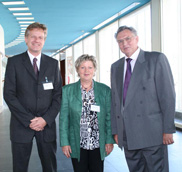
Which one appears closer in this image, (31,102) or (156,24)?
(31,102)

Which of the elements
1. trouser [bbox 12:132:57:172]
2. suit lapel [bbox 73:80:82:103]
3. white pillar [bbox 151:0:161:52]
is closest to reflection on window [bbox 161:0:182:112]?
white pillar [bbox 151:0:161:52]

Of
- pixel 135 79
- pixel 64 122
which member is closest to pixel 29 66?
pixel 64 122

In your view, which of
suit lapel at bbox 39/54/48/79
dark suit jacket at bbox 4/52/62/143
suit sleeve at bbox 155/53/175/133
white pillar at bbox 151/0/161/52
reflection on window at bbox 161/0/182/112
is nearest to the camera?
suit sleeve at bbox 155/53/175/133

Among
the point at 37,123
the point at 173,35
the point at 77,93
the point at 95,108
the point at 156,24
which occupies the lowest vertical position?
Result: the point at 37,123

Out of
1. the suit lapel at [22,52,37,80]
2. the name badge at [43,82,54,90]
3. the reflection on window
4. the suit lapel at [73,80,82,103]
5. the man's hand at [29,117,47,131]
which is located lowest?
the man's hand at [29,117,47,131]

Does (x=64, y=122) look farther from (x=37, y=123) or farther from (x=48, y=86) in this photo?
(x=48, y=86)

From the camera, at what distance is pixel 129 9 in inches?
352

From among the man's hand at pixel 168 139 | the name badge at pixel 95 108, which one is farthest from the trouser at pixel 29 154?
the man's hand at pixel 168 139

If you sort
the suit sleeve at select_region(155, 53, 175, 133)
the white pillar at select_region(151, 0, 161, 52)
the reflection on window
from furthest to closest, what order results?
the white pillar at select_region(151, 0, 161, 52)
the reflection on window
the suit sleeve at select_region(155, 53, 175, 133)

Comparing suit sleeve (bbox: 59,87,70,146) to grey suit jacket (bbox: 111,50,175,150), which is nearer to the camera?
grey suit jacket (bbox: 111,50,175,150)

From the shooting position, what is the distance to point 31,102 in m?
2.27

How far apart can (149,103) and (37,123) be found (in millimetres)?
1118

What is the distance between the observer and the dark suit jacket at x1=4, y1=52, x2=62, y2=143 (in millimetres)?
2234

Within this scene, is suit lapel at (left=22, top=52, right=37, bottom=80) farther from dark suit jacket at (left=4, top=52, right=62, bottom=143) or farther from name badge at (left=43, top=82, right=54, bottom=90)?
name badge at (left=43, top=82, right=54, bottom=90)
